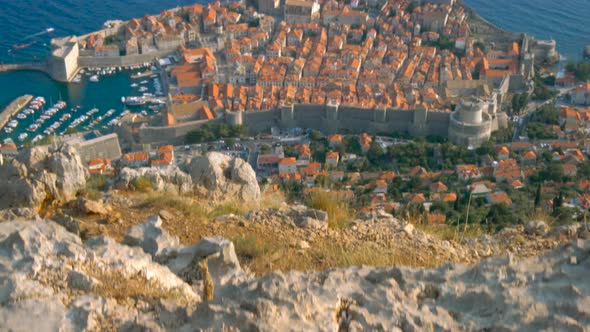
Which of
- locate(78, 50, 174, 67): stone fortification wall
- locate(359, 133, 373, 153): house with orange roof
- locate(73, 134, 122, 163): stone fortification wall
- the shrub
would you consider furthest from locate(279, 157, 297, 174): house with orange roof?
the shrub

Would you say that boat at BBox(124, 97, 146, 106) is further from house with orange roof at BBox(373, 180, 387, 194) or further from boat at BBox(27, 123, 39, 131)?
house with orange roof at BBox(373, 180, 387, 194)

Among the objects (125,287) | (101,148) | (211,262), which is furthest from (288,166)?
(125,287)

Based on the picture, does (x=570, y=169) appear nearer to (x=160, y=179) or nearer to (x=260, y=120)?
(x=260, y=120)

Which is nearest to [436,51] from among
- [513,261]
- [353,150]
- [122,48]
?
[353,150]

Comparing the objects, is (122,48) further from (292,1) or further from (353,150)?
Answer: (353,150)

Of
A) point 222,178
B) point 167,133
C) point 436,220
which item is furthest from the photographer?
point 167,133
